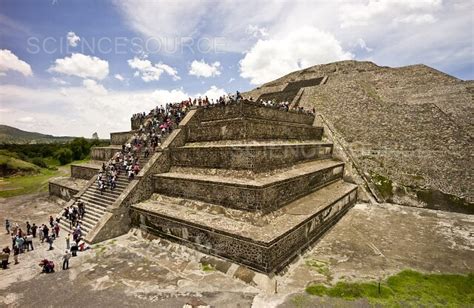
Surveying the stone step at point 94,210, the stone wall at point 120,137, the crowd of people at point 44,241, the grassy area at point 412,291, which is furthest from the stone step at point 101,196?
the grassy area at point 412,291

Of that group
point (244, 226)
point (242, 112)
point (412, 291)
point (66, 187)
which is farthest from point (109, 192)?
point (412, 291)

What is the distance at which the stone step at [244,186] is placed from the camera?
28.5ft

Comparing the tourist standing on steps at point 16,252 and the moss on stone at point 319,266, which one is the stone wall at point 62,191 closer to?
the tourist standing on steps at point 16,252

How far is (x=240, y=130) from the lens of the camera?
11.0 m

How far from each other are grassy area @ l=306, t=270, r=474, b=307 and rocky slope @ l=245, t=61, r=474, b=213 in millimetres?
7606

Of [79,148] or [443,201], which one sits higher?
[79,148]

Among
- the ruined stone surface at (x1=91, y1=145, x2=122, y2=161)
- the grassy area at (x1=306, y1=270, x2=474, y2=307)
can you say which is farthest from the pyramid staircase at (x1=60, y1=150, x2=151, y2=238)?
the grassy area at (x1=306, y1=270, x2=474, y2=307)

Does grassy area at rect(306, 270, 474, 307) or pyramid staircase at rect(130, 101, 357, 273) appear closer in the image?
grassy area at rect(306, 270, 474, 307)

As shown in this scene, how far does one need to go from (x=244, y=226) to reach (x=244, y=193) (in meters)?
1.13

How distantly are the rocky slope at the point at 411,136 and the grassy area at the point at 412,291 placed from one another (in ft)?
25.0

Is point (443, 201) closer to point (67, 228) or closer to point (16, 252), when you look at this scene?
point (67, 228)

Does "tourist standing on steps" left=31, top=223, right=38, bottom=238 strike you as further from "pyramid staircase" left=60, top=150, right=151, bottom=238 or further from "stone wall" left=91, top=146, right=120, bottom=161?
"stone wall" left=91, top=146, right=120, bottom=161

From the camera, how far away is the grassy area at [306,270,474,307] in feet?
20.5

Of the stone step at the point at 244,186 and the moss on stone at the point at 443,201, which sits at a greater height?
the stone step at the point at 244,186
